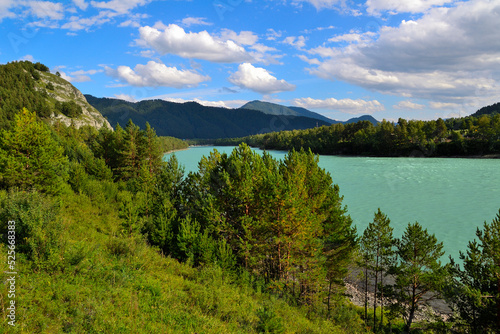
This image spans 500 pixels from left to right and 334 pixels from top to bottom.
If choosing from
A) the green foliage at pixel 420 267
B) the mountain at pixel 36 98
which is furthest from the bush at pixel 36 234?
the mountain at pixel 36 98

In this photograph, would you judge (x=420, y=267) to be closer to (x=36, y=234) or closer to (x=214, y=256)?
(x=214, y=256)

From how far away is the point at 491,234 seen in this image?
21.2m

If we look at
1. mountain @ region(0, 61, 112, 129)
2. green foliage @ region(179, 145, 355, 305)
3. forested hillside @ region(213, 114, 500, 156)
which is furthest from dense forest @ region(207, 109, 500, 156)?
mountain @ region(0, 61, 112, 129)

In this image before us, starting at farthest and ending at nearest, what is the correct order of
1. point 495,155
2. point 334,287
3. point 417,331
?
point 495,155 → point 334,287 → point 417,331

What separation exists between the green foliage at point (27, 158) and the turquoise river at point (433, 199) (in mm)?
44935

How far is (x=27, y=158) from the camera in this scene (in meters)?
30.9

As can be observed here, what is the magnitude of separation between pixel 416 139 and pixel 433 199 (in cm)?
10751

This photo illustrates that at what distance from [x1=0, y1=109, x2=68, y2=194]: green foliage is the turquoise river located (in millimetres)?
44935

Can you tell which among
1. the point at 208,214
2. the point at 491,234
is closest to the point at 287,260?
the point at 208,214

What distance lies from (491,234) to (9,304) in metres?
29.9

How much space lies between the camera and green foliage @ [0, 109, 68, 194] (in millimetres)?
29828

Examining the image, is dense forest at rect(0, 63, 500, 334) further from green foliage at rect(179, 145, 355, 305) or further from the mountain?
the mountain

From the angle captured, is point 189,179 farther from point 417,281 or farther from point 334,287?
point 417,281

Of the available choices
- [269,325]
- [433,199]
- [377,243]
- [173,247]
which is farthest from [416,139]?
[269,325]
